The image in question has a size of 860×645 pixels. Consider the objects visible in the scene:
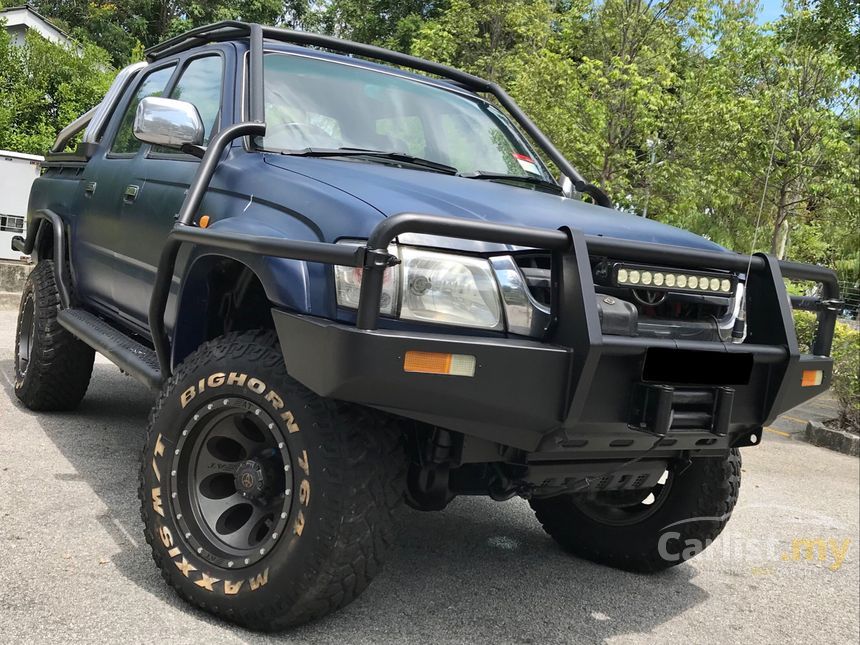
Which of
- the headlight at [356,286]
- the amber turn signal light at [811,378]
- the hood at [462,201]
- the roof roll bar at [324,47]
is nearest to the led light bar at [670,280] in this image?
the hood at [462,201]

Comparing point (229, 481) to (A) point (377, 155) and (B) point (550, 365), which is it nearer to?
(B) point (550, 365)

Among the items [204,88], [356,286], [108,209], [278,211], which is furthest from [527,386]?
[108,209]

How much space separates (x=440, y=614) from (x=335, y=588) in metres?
0.63

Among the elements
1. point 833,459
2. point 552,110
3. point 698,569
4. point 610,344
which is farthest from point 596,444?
point 552,110

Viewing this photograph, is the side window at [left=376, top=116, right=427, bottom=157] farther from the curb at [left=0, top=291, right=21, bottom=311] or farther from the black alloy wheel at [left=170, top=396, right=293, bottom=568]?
the curb at [left=0, top=291, right=21, bottom=311]

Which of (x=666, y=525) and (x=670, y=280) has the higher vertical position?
(x=670, y=280)

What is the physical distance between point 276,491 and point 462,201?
3.58 ft

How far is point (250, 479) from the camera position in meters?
2.81

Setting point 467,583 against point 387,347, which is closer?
point 387,347

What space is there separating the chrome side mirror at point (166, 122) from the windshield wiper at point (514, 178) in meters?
1.07

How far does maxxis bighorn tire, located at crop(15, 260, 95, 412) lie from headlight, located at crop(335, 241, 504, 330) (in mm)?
3059

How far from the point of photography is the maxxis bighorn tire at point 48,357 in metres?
4.93

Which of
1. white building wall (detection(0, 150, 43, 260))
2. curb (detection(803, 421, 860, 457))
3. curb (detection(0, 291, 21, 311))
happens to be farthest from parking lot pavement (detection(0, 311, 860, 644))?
white building wall (detection(0, 150, 43, 260))

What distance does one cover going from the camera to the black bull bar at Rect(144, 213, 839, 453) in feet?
7.53
